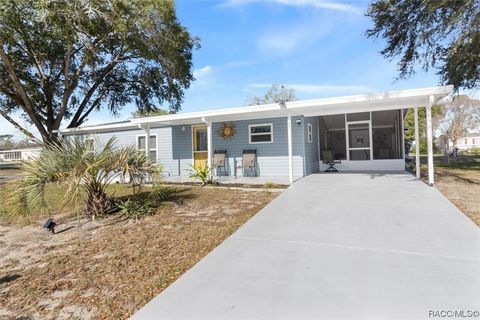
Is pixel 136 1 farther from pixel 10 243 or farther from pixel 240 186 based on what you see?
pixel 10 243

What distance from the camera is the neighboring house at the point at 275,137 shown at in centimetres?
982

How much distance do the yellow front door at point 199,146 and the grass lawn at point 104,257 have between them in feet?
17.3

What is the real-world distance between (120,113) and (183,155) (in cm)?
885

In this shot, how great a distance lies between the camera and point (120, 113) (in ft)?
60.4

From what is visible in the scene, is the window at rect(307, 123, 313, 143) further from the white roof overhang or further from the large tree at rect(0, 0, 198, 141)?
the large tree at rect(0, 0, 198, 141)

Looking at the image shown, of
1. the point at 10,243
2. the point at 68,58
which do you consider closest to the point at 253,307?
the point at 10,243

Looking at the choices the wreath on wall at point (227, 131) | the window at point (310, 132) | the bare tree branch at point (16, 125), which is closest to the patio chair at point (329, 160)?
the window at point (310, 132)

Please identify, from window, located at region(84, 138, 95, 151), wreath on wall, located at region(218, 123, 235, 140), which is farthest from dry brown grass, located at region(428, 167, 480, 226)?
wreath on wall, located at region(218, 123, 235, 140)

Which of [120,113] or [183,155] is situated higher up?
[120,113]

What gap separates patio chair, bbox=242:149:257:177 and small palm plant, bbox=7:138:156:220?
197 inches

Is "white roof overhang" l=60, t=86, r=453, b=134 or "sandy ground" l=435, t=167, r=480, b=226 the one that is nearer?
"sandy ground" l=435, t=167, r=480, b=226

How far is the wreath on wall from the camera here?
10992 mm

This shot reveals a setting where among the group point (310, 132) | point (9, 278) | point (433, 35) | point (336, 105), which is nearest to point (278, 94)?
point (310, 132)

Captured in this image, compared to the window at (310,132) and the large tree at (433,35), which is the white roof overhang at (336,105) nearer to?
the window at (310,132)
